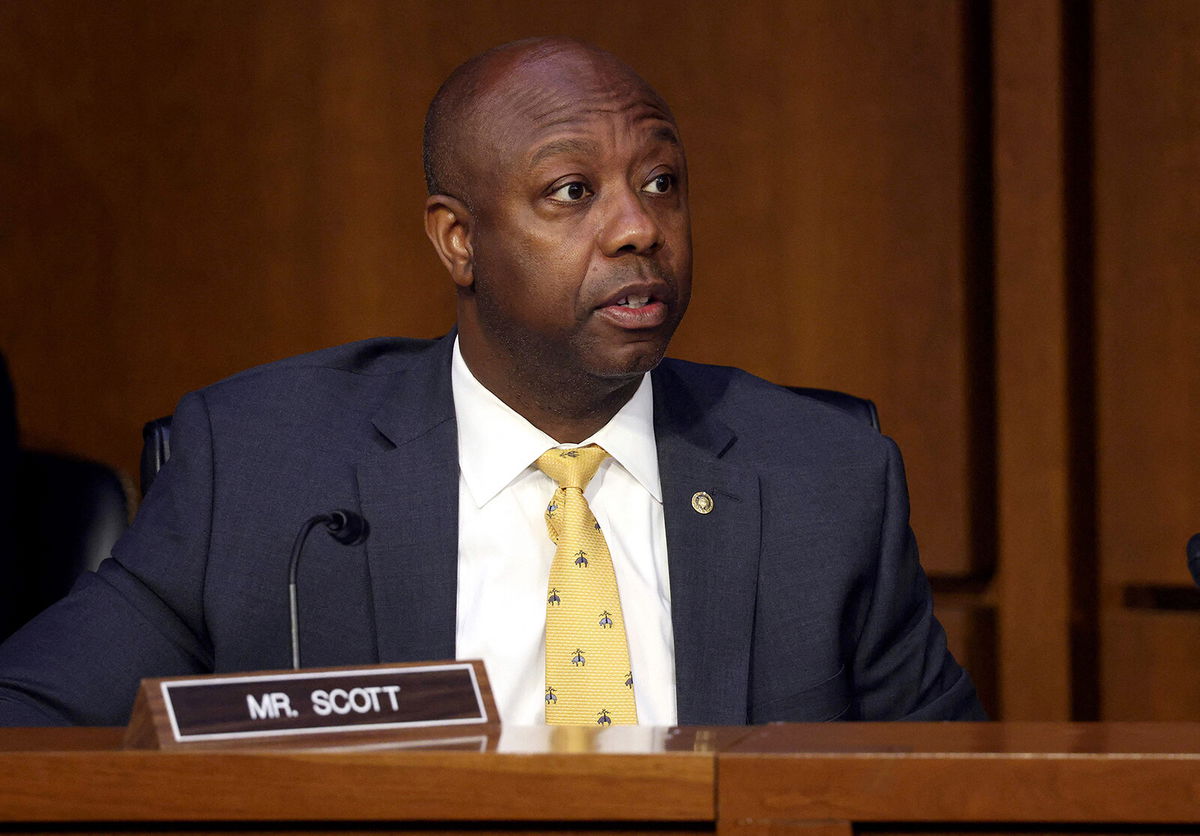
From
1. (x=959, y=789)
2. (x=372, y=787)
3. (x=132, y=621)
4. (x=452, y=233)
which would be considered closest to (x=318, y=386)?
(x=452, y=233)

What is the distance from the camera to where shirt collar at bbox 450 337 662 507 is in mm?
1521

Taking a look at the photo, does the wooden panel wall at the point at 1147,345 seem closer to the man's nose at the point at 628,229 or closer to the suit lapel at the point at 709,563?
the suit lapel at the point at 709,563

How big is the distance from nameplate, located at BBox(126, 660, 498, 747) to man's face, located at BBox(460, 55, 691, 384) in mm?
613

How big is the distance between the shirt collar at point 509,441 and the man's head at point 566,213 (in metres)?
0.03

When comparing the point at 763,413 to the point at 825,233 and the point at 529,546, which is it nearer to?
the point at 529,546

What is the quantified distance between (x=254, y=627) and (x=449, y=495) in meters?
0.23

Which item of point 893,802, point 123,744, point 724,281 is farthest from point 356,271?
point 893,802

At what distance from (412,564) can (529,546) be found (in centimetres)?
12

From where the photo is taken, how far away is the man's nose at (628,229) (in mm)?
1464

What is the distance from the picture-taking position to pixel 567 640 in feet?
4.62

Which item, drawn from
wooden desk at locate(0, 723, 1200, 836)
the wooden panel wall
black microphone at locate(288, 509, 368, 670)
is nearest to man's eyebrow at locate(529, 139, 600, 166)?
black microphone at locate(288, 509, 368, 670)

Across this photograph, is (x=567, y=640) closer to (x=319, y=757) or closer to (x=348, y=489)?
(x=348, y=489)

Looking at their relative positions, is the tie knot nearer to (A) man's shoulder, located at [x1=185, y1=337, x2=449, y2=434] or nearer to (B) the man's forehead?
(A) man's shoulder, located at [x1=185, y1=337, x2=449, y2=434]

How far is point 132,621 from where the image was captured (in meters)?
1.43
